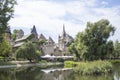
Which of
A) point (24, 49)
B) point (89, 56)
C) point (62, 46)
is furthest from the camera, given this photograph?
point (62, 46)

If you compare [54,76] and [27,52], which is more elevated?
[27,52]

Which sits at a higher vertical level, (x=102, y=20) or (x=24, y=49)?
(x=102, y=20)

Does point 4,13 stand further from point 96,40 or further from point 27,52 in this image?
point 27,52

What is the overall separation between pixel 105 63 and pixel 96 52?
16.6m

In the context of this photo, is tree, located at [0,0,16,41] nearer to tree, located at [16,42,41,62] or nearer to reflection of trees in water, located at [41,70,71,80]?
reflection of trees in water, located at [41,70,71,80]

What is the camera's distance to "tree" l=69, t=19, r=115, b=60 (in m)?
56.5

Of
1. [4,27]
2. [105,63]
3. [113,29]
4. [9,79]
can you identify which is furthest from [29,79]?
[113,29]

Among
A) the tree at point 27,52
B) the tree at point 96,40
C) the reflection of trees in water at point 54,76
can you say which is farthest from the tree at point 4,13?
the tree at point 27,52

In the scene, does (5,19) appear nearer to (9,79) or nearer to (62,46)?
(9,79)

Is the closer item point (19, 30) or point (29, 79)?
point (29, 79)

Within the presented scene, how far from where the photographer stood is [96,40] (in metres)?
57.2

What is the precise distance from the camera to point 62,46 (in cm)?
12362

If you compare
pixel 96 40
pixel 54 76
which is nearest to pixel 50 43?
pixel 96 40

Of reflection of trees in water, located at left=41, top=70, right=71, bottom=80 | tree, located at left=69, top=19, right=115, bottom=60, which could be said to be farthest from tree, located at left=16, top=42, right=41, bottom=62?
reflection of trees in water, located at left=41, top=70, right=71, bottom=80
